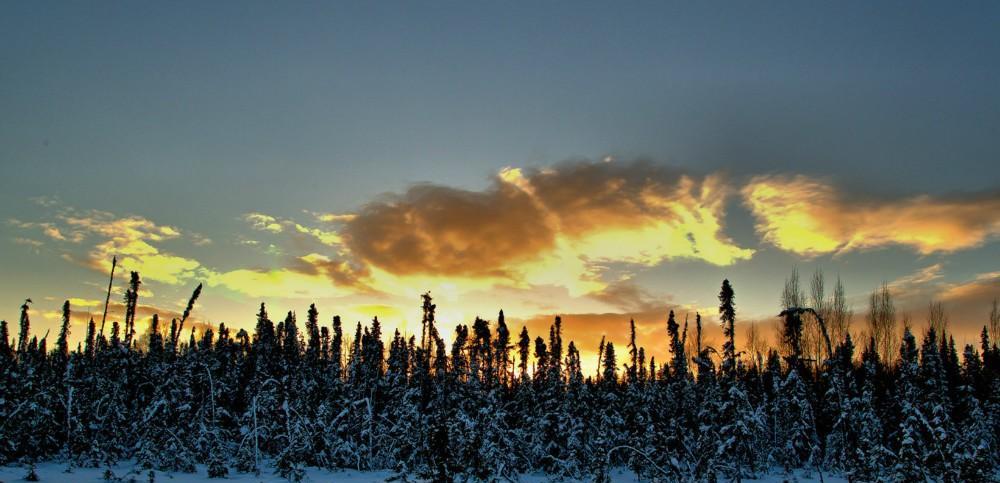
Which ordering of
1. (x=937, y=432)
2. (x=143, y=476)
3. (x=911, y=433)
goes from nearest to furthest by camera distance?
(x=143, y=476)
(x=937, y=432)
(x=911, y=433)

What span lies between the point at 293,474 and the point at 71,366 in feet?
44.0

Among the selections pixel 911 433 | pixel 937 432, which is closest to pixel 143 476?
pixel 937 432

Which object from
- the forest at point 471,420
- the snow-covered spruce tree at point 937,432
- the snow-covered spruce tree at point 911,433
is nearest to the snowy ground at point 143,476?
the forest at point 471,420

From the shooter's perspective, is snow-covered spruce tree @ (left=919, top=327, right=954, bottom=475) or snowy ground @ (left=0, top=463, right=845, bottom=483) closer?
snowy ground @ (left=0, top=463, right=845, bottom=483)

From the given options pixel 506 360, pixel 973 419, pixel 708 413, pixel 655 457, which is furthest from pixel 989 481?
pixel 506 360

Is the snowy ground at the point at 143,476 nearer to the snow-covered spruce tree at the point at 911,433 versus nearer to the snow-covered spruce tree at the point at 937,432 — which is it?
the snow-covered spruce tree at the point at 911,433

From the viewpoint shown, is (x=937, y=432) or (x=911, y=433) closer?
(x=937, y=432)

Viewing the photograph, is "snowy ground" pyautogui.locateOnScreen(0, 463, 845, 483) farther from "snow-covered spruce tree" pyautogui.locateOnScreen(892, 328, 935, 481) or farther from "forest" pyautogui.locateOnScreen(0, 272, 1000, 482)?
"snow-covered spruce tree" pyautogui.locateOnScreen(892, 328, 935, 481)

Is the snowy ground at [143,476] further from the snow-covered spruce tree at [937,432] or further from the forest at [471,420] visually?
the snow-covered spruce tree at [937,432]

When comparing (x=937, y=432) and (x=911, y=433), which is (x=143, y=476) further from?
(x=911, y=433)

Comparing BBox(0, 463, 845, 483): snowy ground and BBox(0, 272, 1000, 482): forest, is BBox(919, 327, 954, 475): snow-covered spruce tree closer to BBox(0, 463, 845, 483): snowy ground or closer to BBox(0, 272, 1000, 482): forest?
BBox(0, 272, 1000, 482): forest

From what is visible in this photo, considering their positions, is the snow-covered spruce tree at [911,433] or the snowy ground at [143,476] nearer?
the snowy ground at [143,476]

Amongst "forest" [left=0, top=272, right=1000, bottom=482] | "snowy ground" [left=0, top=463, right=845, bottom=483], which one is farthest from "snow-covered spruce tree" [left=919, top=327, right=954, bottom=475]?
"snowy ground" [left=0, top=463, right=845, bottom=483]

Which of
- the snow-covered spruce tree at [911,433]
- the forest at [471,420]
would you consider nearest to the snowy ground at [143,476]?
the forest at [471,420]
